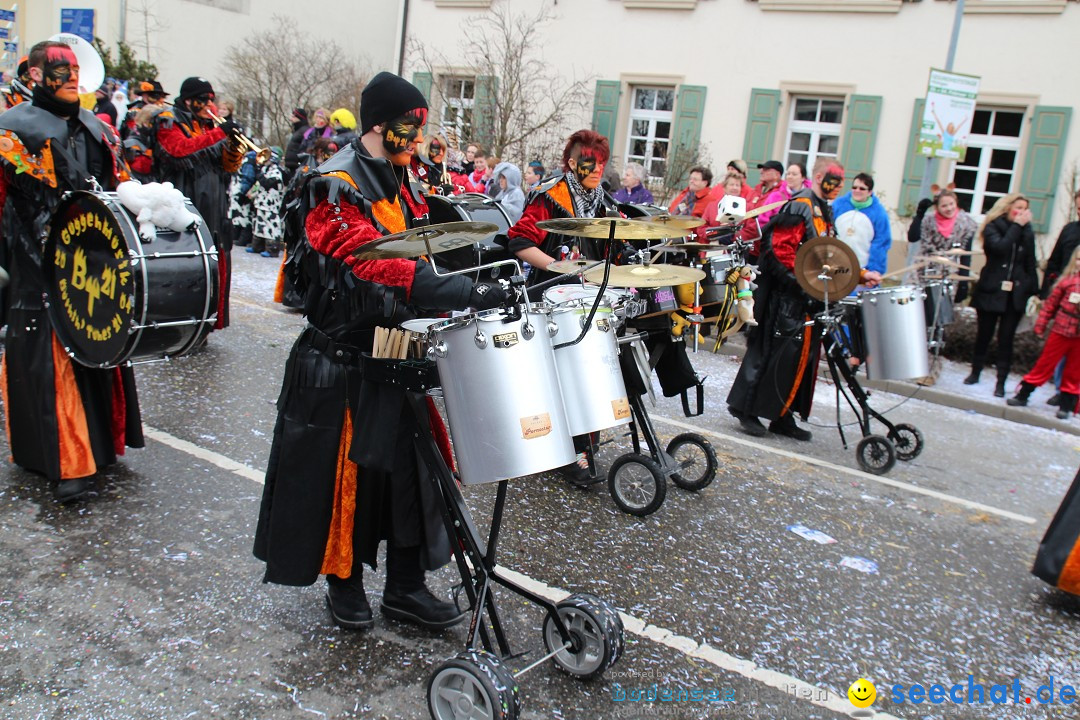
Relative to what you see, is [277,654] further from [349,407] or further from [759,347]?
[759,347]

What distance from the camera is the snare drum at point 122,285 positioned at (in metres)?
3.58

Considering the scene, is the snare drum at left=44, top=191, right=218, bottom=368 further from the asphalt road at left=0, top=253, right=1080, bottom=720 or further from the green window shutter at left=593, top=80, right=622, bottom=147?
the green window shutter at left=593, top=80, right=622, bottom=147

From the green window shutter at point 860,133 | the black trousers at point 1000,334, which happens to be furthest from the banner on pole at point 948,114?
the green window shutter at point 860,133

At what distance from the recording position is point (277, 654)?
3.06 metres

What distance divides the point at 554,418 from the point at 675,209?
887 centimetres

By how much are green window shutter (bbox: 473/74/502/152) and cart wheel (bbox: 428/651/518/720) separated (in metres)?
15.6

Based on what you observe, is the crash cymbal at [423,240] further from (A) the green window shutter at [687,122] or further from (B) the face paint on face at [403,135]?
(A) the green window shutter at [687,122]

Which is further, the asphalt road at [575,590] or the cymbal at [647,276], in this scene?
the cymbal at [647,276]

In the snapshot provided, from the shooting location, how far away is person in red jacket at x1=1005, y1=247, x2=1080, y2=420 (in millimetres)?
7906

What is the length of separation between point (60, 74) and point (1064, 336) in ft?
26.1

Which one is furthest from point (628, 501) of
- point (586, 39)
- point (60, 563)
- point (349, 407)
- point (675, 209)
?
point (586, 39)

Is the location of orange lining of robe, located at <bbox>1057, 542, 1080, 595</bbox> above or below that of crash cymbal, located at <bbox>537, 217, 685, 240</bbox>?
below

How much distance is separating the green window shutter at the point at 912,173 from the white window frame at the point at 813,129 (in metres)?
1.16

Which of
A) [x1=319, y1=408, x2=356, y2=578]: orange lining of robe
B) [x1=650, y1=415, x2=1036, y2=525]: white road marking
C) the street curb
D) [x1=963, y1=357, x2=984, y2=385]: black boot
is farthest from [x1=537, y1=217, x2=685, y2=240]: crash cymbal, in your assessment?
[x1=963, y1=357, x2=984, y2=385]: black boot
